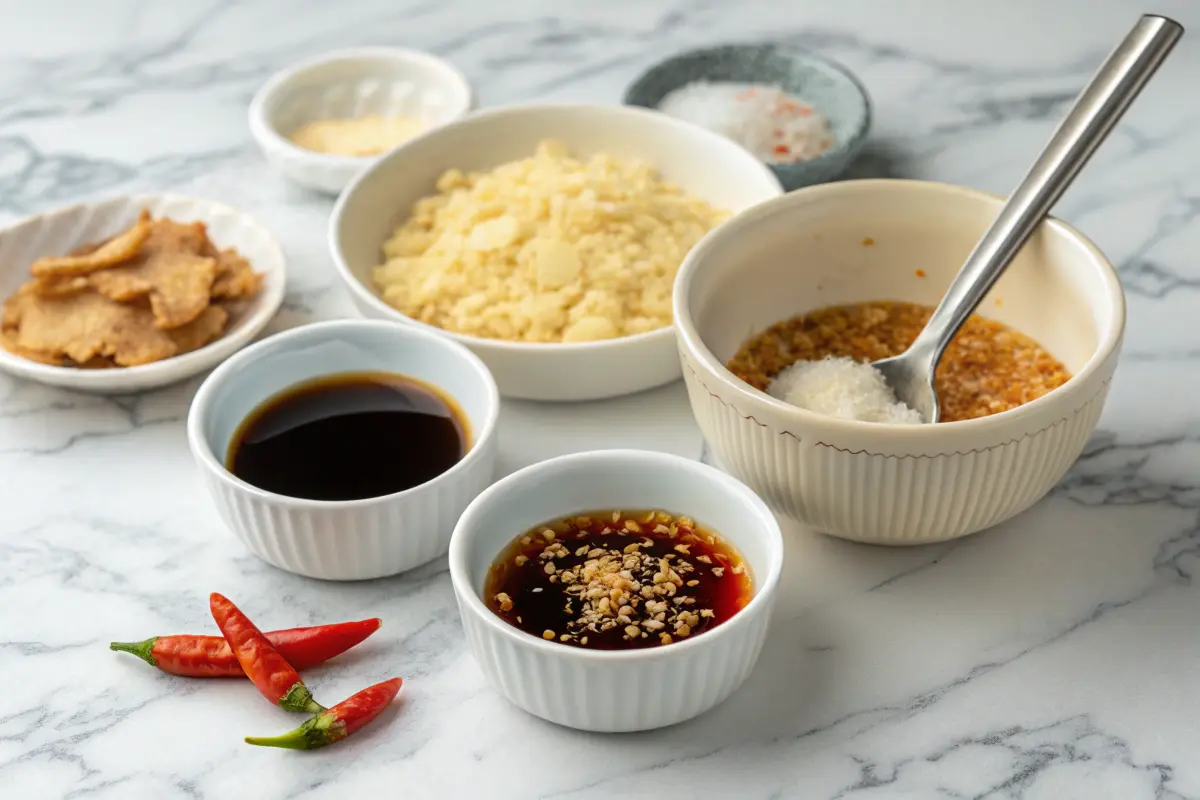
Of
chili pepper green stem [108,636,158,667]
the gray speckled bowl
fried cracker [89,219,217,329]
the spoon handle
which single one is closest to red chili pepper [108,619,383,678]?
chili pepper green stem [108,636,158,667]

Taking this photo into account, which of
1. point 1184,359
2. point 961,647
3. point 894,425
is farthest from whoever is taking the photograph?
point 1184,359

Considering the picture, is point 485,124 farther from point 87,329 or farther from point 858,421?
point 858,421

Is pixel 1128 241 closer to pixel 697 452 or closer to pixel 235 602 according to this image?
pixel 697 452

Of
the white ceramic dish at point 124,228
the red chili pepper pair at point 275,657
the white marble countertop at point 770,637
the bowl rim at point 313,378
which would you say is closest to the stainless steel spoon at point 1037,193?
the white marble countertop at point 770,637

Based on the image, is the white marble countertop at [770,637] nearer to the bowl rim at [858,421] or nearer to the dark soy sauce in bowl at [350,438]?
the dark soy sauce in bowl at [350,438]

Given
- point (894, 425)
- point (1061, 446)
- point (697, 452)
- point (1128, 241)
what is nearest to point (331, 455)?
point (697, 452)
